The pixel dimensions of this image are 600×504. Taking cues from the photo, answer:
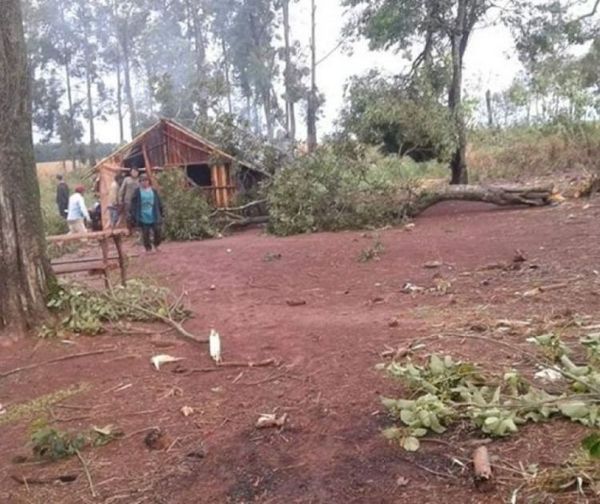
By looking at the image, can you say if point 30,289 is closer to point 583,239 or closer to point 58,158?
point 583,239

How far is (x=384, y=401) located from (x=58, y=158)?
130ft

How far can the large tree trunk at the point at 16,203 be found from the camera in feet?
16.3

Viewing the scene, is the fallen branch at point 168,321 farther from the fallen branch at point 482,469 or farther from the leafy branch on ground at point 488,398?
the fallen branch at point 482,469

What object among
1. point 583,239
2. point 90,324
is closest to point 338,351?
point 90,324

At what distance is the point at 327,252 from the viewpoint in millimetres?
10250

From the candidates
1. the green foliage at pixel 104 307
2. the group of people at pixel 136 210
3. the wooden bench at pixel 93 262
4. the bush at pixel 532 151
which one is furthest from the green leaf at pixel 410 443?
the bush at pixel 532 151

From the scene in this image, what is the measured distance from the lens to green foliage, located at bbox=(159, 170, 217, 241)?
15391 millimetres

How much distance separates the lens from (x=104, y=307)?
553 cm

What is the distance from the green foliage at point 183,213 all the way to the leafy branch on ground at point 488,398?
12.9 m

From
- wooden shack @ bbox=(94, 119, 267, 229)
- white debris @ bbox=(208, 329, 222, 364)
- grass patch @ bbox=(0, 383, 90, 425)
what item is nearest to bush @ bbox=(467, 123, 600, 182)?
wooden shack @ bbox=(94, 119, 267, 229)

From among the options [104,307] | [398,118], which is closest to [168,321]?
[104,307]

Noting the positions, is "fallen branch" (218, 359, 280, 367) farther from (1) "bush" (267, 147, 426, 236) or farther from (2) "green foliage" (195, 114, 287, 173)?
(2) "green foliage" (195, 114, 287, 173)

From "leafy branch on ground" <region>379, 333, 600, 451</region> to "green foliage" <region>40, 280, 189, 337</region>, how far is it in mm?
3136

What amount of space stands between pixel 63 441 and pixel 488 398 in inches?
80.8
